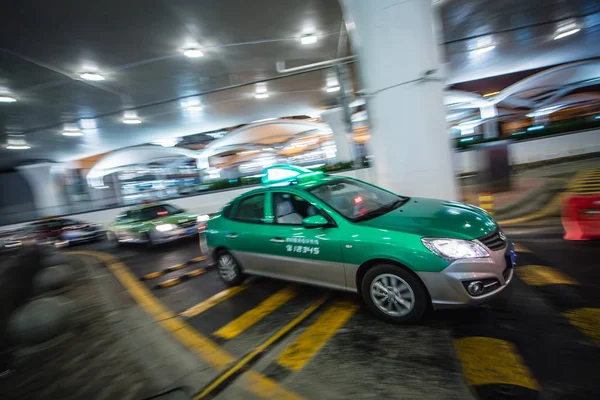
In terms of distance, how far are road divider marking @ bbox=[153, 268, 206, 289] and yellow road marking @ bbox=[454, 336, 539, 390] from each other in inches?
184

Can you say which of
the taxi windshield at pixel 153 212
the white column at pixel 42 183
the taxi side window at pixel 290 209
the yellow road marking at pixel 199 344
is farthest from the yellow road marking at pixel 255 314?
the white column at pixel 42 183

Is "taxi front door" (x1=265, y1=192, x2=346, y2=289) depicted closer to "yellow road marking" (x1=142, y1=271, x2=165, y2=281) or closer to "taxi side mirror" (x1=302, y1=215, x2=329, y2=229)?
"taxi side mirror" (x1=302, y1=215, x2=329, y2=229)

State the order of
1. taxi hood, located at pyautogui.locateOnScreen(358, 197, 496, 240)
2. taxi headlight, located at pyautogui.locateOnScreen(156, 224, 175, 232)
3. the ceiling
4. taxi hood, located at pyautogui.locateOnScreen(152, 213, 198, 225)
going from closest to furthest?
taxi hood, located at pyautogui.locateOnScreen(358, 197, 496, 240)
the ceiling
taxi headlight, located at pyautogui.locateOnScreen(156, 224, 175, 232)
taxi hood, located at pyautogui.locateOnScreen(152, 213, 198, 225)

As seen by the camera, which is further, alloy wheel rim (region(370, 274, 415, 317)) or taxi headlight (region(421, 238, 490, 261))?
alloy wheel rim (region(370, 274, 415, 317))

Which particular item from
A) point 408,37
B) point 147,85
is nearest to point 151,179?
point 147,85

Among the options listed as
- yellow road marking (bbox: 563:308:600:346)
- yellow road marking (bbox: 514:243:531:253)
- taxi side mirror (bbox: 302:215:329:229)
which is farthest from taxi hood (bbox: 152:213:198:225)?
yellow road marking (bbox: 563:308:600:346)

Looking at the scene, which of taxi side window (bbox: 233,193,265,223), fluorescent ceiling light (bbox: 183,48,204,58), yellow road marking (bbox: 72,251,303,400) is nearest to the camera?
yellow road marking (bbox: 72,251,303,400)

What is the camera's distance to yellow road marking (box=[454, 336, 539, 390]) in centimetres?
218

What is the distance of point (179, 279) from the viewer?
222 inches

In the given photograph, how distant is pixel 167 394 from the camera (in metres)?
2.50

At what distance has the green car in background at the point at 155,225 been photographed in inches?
348

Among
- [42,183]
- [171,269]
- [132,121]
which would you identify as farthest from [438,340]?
[42,183]

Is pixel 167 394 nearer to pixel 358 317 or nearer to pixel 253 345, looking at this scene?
pixel 253 345

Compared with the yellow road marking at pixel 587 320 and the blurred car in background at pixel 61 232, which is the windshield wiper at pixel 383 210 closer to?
the yellow road marking at pixel 587 320
